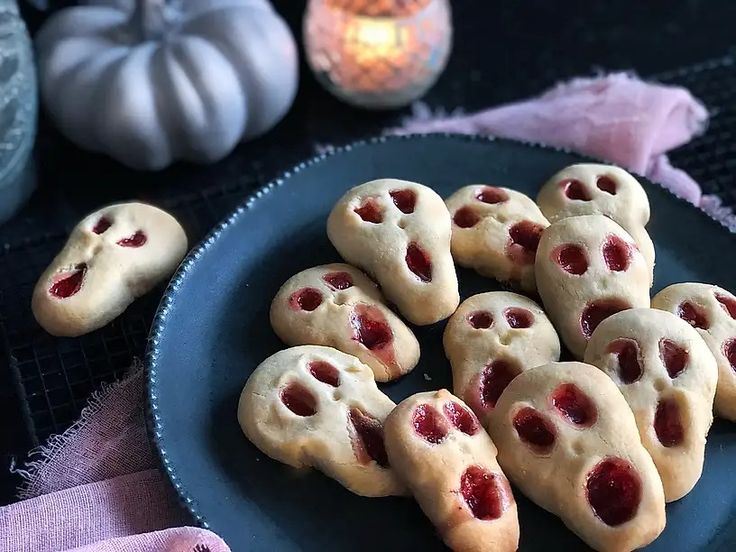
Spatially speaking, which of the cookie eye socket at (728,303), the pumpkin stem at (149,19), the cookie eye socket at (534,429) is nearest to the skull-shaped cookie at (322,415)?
the cookie eye socket at (534,429)

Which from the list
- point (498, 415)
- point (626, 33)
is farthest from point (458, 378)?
point (626, 33)

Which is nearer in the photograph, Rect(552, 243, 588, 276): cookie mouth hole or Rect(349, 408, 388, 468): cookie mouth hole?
Rect(349, 408, 388, 468): cookie mouth hole

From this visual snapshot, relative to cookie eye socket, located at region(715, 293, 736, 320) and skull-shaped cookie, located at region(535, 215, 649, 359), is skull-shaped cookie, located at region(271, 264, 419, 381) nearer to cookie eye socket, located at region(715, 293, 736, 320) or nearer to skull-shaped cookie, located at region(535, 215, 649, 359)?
skull-shaped cookie, located at region(535, 215, 649, 359)

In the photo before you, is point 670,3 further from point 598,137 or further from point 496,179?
point 496,179

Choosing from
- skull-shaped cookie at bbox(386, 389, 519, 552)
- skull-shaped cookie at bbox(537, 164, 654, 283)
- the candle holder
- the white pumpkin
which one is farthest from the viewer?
the candle holder

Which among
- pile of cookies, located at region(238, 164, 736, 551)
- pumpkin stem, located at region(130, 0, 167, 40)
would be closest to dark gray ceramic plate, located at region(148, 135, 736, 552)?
pile of cookies, located at region(238, 164, 736, 551)
